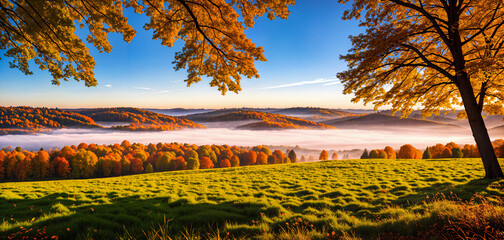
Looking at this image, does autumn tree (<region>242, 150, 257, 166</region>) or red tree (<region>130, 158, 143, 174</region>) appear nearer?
red tree (<region>130, 158, 143, 174</region>)

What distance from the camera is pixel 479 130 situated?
10414mm

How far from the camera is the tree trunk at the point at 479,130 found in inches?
407

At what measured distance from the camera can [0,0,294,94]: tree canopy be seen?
7.24 meters

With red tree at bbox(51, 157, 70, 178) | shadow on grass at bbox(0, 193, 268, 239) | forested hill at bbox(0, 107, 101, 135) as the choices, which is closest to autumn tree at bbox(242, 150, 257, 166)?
red tree at bbox(51, 157, 70, 178)

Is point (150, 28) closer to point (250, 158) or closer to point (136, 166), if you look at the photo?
point (136, 166)

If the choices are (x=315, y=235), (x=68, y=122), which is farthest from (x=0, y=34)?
(x=68, y=122)

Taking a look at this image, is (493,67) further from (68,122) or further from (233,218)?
(68,122)

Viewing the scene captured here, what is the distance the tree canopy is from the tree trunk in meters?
10.6

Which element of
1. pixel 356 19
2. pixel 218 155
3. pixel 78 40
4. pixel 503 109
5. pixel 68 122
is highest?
pixel 356 19

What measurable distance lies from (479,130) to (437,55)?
4.53 metres

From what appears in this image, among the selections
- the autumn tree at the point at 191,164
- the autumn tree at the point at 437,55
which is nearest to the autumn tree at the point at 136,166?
the autumn tree at the point at 191,164

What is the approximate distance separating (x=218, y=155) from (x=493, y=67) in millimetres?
86733

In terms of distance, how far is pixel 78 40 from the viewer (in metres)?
8.36

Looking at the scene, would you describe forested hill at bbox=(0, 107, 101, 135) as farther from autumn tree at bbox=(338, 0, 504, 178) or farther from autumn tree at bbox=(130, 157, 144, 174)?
autumn tree at bbox=(338, 0, 504, 178)
